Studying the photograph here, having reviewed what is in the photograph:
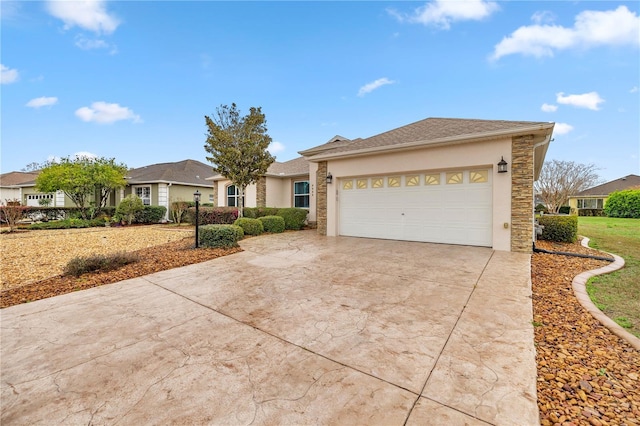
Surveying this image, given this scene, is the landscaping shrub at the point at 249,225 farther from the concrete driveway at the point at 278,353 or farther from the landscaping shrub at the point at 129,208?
the landscaping shrub at the point at 129,208

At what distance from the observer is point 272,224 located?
11938mm

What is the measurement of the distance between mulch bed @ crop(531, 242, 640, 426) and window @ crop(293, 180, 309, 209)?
12.3 meters

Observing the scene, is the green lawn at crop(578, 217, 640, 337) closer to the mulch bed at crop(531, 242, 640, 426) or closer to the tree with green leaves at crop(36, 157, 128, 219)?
the mulch bed at crop(531, 242, 640, 426)

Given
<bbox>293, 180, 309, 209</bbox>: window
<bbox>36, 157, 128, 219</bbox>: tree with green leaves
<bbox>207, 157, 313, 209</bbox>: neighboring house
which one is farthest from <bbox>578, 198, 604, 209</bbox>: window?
<bbox>36, 157, 128, 219</bbox>: tree with green leaves

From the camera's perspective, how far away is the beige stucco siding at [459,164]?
23.9 ft

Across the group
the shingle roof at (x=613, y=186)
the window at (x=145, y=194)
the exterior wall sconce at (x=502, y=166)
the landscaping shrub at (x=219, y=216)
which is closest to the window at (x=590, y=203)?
the shingle roof at (x=613, y=186)

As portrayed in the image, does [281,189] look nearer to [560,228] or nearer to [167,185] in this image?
[167,185]

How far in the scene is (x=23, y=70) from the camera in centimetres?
1110

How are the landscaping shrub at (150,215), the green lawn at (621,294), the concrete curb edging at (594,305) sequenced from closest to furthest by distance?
the concrete curb edging at (594,305) → the green lawn at (621,294) → the landscaping shrub at (150,215)

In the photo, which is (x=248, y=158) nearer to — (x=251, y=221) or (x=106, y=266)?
(x=251, y=221)

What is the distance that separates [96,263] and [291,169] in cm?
1176

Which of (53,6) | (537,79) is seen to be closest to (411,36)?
(537,79)

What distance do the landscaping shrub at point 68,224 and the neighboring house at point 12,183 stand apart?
15.4 meters

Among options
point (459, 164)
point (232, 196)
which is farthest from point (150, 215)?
point (459, 164)
